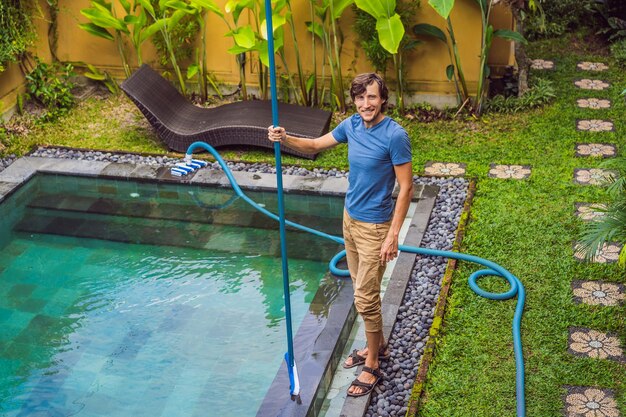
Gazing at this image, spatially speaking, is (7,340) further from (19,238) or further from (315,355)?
(315,355)

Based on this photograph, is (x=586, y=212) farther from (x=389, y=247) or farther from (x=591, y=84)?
(x=591, y=84)

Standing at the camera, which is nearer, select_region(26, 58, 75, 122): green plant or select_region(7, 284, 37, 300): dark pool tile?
select_region(7, 284, 37, 300): dark pool tile

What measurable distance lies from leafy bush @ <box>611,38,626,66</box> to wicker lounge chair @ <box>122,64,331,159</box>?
12.6 feet

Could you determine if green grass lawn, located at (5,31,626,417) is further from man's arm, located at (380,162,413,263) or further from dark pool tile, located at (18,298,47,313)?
dark pool tile, located at (18,298,47,313)

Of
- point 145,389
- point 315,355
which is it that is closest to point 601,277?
point 315,355

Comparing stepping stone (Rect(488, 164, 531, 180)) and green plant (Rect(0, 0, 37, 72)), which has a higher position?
green plant (Rect(0, 0, 37, 72))

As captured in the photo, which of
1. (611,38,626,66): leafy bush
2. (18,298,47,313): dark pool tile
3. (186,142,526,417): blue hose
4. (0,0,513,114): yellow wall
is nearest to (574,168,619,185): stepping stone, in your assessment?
(186,142,526,417): blue hose

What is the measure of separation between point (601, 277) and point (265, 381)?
98.1 inches

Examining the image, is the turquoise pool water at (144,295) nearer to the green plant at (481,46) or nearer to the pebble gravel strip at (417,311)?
the pebble gravel strip at (417,311)

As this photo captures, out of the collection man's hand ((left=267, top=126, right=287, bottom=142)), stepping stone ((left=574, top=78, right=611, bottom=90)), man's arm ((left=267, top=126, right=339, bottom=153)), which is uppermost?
man's hand ((left=267, top=126, right=287, bottom=142))

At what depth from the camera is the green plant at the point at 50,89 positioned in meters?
9.59

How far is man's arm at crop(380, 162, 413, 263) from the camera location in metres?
4.64

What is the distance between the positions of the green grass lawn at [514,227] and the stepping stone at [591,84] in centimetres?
11

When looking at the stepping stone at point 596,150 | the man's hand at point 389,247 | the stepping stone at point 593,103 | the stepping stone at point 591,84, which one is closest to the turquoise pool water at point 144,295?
the man's hand at point 389,247
